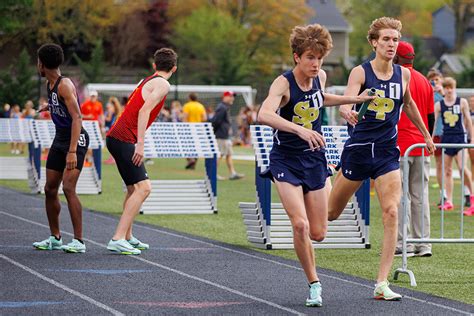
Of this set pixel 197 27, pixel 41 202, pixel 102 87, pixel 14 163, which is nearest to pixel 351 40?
pixel 197 27

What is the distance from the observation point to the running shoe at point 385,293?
919cm

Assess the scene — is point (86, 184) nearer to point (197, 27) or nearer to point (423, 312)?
point (423, 312)

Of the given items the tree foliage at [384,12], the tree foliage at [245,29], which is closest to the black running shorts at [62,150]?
the tree foliage at [245,29]

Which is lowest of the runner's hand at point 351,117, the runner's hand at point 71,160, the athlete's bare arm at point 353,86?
the runner's hand at point 71,160

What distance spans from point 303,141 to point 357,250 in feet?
14.4

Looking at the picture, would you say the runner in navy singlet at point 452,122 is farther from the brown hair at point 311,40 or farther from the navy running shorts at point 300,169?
the brown hair at point 311,40

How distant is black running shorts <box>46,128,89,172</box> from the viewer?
486 inches

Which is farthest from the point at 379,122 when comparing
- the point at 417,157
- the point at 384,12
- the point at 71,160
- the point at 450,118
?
the point at 384,12

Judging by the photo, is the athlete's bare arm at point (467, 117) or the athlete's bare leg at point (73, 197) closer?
the athlete's bare leg at point (73, 197)

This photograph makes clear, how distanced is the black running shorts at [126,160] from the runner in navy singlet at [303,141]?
338 cm

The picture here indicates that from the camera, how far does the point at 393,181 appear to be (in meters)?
9.67

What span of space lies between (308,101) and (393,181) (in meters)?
1.12

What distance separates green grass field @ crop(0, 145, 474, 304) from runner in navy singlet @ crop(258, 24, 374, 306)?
1358 mm

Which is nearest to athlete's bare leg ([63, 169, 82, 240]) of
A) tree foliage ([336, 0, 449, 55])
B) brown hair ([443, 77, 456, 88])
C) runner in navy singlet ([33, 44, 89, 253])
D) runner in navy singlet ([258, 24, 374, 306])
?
runner in navy singlet ([33, 44, 89, 253])
